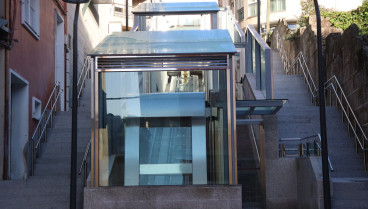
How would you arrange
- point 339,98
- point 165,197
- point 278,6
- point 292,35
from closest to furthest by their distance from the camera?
1. point 165,197
2. point 339,98
3. point 292,35
4. point 278,6

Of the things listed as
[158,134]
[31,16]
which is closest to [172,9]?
[31,16]

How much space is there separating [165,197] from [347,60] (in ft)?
27.0

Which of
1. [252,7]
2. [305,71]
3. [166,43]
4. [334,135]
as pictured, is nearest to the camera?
[166,43]

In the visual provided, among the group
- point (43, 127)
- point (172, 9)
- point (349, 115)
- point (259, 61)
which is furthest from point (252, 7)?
point (43, 127)

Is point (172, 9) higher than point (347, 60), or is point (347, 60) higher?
point (172, 9)

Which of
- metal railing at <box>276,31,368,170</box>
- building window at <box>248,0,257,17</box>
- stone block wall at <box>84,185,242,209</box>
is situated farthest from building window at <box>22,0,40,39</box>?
building window at <box>248,0,257,17</box>

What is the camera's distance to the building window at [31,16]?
→ 1701 cm

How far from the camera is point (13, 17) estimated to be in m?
16.0

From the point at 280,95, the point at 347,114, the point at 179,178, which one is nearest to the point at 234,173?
the point at 179,178

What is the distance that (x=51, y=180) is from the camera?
14.3 m

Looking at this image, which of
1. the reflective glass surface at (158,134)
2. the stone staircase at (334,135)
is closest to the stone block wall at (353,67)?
the stone staircase at (334,135)

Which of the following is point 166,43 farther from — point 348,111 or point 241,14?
point 241,14

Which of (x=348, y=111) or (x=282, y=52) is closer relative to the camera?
(x=348, y=111)

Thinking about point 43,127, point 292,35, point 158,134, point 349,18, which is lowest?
point 158,134
